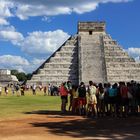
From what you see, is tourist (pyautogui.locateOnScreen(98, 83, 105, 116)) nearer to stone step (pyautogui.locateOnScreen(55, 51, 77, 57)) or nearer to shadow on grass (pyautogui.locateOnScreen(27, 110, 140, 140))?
shadow on grass (pyautogui.locateOnScreen(27, 110, 140, 140))

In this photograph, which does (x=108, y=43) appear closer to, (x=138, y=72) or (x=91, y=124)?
(x=138, y=72)

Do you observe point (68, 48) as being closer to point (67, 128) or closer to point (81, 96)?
point (81, 96)

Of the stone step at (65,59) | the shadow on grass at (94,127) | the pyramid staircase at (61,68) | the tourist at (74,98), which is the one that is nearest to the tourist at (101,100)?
the tourist at (74,98)

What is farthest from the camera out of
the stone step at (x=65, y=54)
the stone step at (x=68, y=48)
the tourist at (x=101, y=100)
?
the stone step at (x=68, y=48)

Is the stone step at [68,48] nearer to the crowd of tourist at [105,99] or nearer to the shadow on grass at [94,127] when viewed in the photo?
the crowd of tourist at [105,99]

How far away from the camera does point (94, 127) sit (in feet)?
59.4

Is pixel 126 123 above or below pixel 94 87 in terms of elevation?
below

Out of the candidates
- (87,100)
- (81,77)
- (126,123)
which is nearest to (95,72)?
(81,77)

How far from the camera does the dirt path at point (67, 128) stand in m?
15.4

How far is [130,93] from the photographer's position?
75.3 ft

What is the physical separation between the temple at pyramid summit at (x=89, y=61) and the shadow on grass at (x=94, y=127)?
171ft

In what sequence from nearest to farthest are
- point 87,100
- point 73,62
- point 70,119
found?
point 70,119 < point 87,100 < point 73,62

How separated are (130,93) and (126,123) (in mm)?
3581

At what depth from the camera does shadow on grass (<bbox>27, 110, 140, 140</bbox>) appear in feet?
51.5
